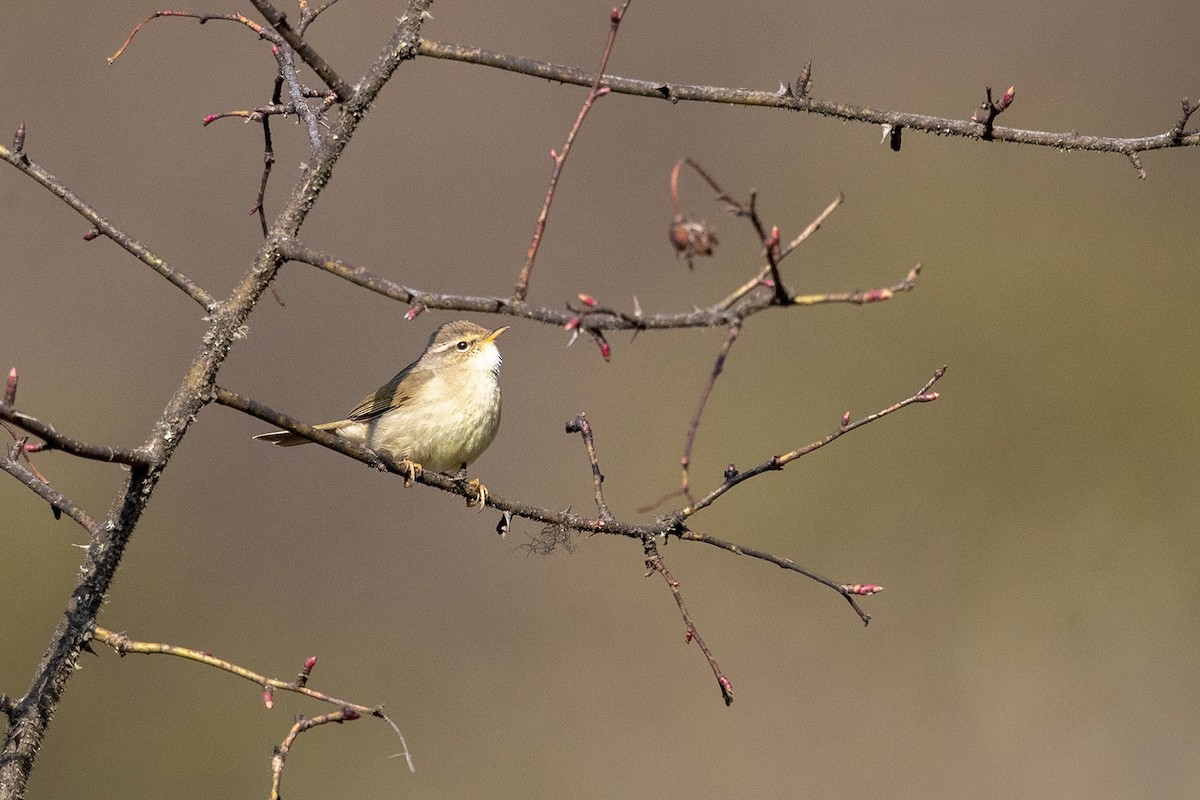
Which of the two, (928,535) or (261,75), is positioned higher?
(261,75)

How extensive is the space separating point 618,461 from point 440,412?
6402mm

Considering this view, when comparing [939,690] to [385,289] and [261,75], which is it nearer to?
[261,75]

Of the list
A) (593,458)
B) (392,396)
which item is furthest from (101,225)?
(392,396)

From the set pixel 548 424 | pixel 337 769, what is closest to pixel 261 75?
pixel 548 424

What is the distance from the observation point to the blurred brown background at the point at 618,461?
34.1 ft

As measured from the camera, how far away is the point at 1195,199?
1412 cm

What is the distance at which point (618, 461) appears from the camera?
11.8 meters

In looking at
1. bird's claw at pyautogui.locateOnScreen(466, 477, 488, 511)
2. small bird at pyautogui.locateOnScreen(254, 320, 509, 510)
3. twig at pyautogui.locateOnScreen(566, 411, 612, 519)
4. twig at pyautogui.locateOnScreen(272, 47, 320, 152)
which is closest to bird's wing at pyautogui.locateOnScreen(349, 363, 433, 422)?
small bird at pyautogui.locateOnScreen(254, 320, 509, 510)

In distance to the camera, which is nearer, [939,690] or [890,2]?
[939,690]

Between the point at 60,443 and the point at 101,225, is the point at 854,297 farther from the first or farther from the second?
the point at 101,225

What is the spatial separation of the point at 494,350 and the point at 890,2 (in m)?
9.04

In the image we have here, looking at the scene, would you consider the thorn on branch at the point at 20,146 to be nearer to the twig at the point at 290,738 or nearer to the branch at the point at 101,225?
the branch at the point at 101,225

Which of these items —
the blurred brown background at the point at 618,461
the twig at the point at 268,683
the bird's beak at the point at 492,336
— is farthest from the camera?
the blurred brown background at the point at 618,461

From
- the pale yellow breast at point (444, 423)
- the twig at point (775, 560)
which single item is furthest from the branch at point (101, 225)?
the pale yellow breast at point (444, 423)
